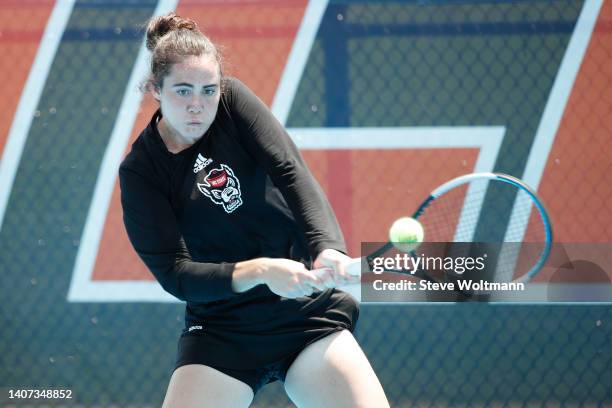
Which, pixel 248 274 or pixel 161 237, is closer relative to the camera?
pixel 248 274

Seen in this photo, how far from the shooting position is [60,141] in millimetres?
3752

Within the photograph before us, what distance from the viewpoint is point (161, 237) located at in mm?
1960

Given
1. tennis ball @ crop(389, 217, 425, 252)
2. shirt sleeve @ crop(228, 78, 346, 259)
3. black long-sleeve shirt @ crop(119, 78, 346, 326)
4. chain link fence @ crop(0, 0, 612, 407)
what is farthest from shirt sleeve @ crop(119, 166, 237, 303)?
chain link fence @ crop(0, 0, 612, 407)

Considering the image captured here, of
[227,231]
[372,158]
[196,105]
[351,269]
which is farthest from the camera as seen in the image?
[372,158]

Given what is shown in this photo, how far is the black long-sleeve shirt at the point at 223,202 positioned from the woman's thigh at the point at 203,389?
155 millimetres

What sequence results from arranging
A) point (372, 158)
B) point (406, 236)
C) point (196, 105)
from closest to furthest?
point (196, 105), point (406, 236), point (372, 158)

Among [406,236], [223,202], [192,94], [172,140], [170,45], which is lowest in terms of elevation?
[406,236]

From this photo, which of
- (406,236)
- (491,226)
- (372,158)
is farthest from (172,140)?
(491,226)

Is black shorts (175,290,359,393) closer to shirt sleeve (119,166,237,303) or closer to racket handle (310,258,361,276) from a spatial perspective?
shirt sleeve (119,166,237,303)

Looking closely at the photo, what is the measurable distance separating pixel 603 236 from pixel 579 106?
21.5 inches

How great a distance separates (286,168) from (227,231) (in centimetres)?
20

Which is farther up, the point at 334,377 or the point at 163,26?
the point at 163,26

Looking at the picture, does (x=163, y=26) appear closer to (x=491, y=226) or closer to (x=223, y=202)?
(x=223, y=202)

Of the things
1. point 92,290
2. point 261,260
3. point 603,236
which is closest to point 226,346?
point 261,260
